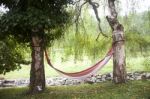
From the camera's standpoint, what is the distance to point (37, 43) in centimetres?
1293

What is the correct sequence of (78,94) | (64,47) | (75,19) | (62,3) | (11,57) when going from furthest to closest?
(64,47) → (75,19) → (11,57) → (62,3) → (78,94)

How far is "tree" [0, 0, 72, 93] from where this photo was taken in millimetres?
11922

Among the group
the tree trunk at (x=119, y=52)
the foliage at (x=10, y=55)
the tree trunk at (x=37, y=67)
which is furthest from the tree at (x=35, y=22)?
the tree trunk at (x=119, y=52)

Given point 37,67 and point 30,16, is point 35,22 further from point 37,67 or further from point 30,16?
point 37,67

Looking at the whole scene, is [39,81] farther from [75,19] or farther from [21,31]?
[75,19]

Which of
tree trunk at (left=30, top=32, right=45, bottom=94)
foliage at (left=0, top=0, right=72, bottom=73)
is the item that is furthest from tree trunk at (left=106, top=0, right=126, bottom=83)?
tree trunk at (left=30, top=32, right=45, bottom=94)

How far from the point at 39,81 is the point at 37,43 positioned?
1.44 m

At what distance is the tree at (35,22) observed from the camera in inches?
469

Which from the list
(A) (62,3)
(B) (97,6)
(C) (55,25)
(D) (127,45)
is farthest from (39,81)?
(D) (127,45)

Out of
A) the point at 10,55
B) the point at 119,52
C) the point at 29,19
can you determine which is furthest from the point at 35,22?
the point at 119,52

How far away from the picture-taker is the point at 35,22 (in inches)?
462

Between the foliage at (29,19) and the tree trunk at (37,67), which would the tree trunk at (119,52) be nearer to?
the foliage at (29,19)

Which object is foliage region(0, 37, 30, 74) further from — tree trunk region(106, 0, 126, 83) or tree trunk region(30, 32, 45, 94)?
tree trunk region(106, 0, 126, 83)

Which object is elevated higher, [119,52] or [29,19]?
[29,19]
